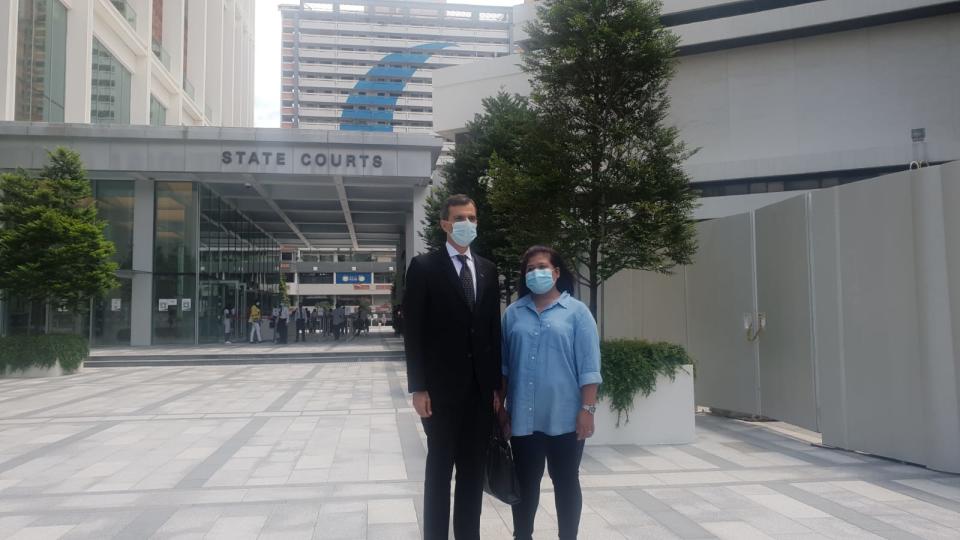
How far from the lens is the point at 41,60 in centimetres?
2234

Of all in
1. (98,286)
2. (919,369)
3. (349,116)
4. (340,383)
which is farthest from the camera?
(349,116)

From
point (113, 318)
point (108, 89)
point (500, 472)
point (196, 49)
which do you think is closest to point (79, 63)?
point (108, 89)

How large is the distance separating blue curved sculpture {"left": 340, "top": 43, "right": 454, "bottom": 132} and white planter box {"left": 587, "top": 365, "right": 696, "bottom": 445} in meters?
101

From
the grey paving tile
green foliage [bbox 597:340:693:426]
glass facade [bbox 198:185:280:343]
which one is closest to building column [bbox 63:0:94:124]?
glass facade [bbox 198:185:280:343]

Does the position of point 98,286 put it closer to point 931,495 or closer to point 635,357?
point 635,357

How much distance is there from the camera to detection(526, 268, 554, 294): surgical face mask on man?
3551 millimetres

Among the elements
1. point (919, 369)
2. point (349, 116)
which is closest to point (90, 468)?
point (919, 369)

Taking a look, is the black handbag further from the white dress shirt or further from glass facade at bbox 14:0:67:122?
glass facade at bbox 14:0:67:122

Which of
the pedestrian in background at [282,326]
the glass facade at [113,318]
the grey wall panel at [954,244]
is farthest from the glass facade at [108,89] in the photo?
the grey wall panel at [954,244]

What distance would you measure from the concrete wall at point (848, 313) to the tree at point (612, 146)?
1.21 metres

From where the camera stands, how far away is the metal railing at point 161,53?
99.6 feet

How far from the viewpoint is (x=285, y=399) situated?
36.8 ft

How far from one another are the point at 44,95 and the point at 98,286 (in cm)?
1163

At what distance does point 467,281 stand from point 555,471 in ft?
3.54
